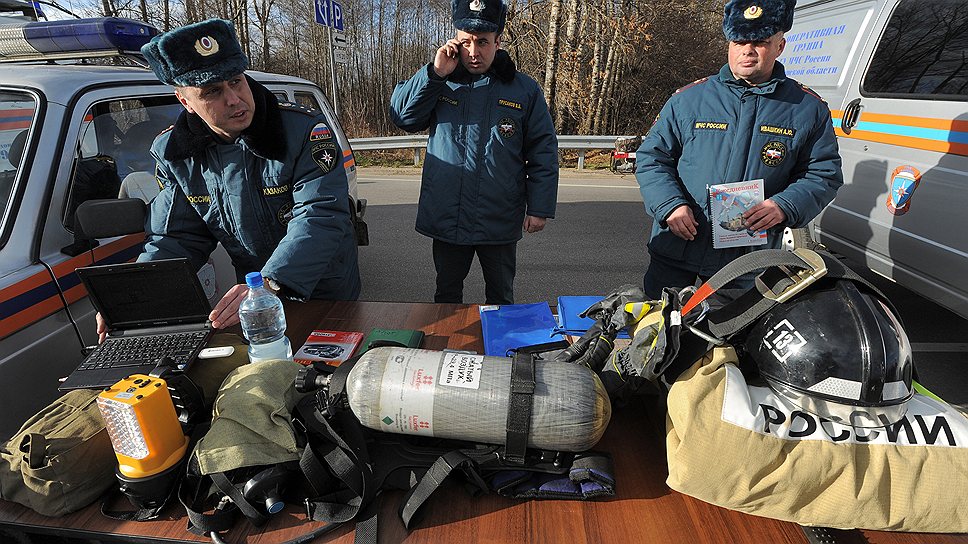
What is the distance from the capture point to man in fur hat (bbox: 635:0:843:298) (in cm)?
213

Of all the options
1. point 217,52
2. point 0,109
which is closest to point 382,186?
→ point 0,109

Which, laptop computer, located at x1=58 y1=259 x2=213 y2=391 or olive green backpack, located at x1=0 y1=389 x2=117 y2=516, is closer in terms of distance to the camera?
olive green backpack, located at x1=0 y1=389 x2=117 y2=516

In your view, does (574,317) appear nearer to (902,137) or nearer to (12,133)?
(12,133)

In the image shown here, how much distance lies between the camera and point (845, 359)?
39.3 inches

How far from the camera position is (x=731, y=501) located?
102cm

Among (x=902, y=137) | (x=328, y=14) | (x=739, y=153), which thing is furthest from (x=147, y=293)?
(x=328, y=14)

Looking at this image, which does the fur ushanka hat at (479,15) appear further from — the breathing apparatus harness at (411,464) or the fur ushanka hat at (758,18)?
the breathing apparatus harness at (411,464)

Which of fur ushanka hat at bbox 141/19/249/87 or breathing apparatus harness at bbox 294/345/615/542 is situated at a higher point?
fur ushanka hat at bbox 141/19/249/87

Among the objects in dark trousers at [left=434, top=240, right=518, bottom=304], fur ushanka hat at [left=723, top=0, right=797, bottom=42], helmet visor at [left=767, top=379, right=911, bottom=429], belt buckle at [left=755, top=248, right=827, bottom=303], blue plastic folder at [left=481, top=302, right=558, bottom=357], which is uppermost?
fur ushanka hat at [left=723, top=0, right=797, bottom=42]

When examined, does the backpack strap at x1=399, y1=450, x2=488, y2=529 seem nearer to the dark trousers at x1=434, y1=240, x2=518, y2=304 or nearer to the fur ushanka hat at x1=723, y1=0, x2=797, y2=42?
the dark trousers at x1=434, y1=240, x2=518, y2=304

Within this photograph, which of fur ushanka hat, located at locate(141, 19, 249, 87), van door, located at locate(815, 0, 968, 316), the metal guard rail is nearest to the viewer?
fur ushanka hat, located at locate(141, 19, 249, 87)

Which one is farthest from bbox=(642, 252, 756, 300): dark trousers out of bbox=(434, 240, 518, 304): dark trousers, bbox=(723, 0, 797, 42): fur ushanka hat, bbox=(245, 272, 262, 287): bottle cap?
bbox=(245, 272, 262, 287): bottle cap

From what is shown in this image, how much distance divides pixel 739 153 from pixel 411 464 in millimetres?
A: 1922

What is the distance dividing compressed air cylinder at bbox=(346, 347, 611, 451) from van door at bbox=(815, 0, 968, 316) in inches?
113
